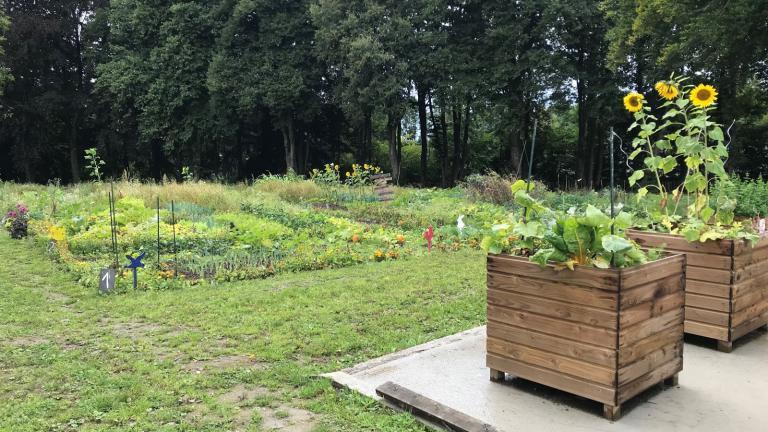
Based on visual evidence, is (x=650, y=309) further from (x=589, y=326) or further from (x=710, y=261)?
(x=710, y=261)

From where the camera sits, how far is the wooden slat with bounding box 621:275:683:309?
102 inches

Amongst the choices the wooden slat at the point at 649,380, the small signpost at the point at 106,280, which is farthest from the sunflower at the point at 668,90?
the small signpost at the point at 106,280

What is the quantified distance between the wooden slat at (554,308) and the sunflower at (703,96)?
1.75 metres

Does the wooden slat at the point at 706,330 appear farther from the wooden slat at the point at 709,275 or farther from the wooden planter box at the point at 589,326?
the wooden planter box at the point at 589,326

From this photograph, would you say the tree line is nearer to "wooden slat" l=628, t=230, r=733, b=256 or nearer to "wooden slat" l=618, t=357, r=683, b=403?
"wooden slat" l=628, t=230, r=733, b=256

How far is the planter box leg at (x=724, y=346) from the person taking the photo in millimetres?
3477

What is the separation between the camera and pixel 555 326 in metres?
2.76

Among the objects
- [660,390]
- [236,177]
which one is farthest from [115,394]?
[236,177]

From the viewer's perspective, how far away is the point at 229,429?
2789mm

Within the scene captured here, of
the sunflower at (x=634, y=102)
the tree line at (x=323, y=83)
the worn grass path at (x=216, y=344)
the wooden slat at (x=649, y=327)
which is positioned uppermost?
the tree line at (x=323, y=83)

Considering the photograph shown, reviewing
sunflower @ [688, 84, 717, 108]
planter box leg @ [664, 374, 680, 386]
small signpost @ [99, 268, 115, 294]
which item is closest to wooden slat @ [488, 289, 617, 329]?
planter box leg @ [664, 374, 680, 386]

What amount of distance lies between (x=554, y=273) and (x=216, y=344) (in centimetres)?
268

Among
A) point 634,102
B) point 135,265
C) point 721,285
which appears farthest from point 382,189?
point 721,285

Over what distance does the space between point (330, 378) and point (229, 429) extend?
2.44 feet
